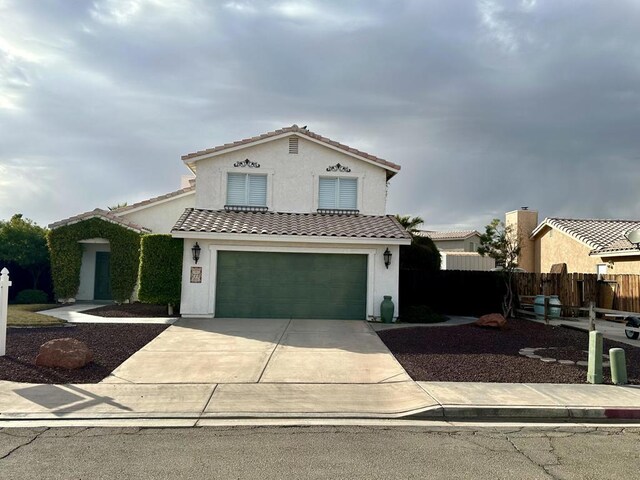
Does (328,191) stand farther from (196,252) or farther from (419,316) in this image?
(419,316)

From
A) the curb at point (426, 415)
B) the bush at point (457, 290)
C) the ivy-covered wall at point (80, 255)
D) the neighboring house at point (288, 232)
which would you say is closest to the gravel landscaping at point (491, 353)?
the curb at point (426, 415)

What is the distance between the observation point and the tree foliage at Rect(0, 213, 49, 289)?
21.1 meters

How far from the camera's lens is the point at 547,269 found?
99.9 feet

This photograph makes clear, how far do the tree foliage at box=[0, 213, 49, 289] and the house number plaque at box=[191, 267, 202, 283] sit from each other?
924 centimetres

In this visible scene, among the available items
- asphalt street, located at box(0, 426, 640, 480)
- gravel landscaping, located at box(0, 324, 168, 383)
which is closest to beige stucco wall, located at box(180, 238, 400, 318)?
gravel landscaping, located at box(0, 324, 168, 383)

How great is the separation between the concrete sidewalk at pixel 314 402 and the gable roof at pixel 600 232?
49.3 feet

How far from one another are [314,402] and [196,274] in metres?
9.44

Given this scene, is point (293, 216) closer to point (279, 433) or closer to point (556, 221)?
point (279, 433)

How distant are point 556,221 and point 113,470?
2888 cm

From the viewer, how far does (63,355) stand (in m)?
9.46

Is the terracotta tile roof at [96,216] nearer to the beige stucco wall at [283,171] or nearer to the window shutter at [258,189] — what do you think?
the beige stucco wall at [283,171]

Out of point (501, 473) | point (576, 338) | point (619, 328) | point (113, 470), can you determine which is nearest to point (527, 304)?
point (619, 328)

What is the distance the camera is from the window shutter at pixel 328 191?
60.4ft

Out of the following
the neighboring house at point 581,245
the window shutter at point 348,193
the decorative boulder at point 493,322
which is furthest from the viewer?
the neighboring house at point 581,245
